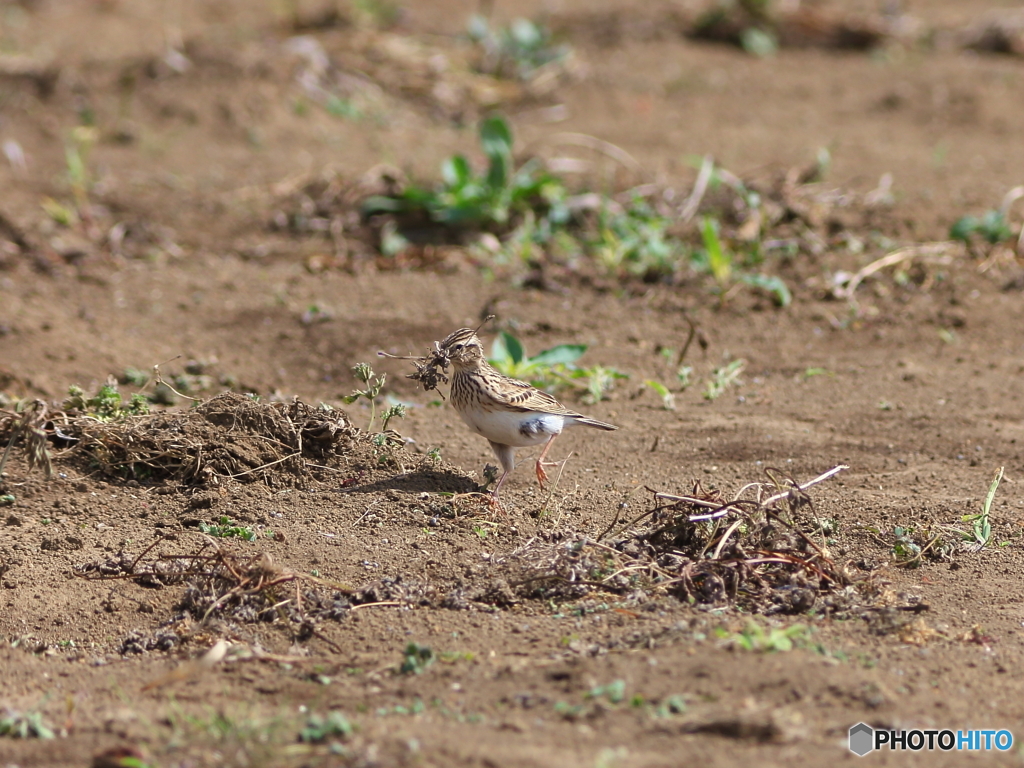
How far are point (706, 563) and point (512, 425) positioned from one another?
1.34 metres

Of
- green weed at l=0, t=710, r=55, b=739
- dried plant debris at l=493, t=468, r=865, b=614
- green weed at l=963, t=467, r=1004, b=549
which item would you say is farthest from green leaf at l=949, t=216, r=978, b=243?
green weed at l=0, t=710, r=55, b=739

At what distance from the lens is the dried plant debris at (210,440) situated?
5.79 metres

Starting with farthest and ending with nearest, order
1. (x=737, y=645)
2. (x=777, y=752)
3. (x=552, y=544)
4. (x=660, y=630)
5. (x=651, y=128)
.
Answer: (x=651, y=128) < (x=552, y=544) < (x=660, y=630) < (x=737, y=645) < (x=777, y=752)

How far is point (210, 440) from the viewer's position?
5824 mm

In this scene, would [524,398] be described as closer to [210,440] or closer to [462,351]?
[462,351]

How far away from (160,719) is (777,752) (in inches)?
78.9

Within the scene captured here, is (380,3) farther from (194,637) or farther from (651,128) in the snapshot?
(194,637)

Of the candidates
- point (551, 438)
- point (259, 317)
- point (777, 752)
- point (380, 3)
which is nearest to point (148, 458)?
point (551, 438)

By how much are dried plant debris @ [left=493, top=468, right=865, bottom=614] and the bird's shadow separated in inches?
33.4

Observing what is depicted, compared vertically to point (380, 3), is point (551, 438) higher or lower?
lower

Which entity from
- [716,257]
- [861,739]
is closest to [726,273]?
[716,257]

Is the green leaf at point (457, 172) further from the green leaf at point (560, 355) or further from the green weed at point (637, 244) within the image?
the green leaf at point (560, 355)

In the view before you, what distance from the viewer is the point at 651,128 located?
1246 cm

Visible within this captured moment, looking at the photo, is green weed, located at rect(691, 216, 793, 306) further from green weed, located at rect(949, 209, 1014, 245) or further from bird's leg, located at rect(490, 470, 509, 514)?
bird's leg, located at rect(490, 470, 509, 514)
